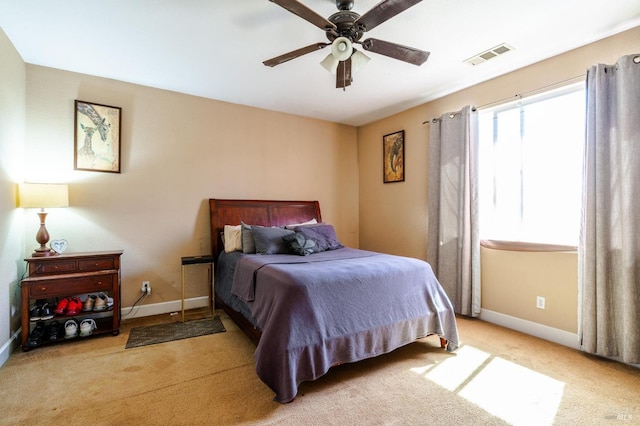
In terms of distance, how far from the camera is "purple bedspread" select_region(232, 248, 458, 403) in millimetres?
1978

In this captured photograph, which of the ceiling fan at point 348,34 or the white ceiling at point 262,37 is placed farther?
the white ceiling at point 262,37

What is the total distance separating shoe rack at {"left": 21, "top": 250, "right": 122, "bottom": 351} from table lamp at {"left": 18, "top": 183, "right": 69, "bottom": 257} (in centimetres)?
18

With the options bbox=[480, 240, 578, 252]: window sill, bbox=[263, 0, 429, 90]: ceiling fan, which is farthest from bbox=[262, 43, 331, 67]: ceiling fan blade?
bbox=[480, 240, 578, 252]: window sill

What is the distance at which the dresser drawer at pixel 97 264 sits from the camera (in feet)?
9.68

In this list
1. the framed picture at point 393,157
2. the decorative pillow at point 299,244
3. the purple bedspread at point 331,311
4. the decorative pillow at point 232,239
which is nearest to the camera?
the purple bedspread at point 331,311

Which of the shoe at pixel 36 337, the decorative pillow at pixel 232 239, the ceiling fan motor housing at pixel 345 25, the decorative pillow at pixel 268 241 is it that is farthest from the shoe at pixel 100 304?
the ceiling fan motor housing at pixel 345 25

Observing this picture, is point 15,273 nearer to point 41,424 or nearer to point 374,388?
point 41,424

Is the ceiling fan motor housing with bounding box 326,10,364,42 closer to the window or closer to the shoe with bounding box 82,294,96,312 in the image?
the window

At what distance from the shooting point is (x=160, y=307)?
3.68 meters

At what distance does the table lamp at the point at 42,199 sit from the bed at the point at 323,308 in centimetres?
169

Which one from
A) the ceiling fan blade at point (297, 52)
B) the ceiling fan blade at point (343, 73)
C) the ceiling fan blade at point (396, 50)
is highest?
the ceiling fan blade at point (396, 50)

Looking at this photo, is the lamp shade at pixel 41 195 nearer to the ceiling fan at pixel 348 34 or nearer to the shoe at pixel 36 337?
the shoe at pixel 36 337

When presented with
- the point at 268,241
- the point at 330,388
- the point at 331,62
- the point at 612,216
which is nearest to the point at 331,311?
the point at 330,388

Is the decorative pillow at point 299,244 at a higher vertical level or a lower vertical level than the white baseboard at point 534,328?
A: higher
